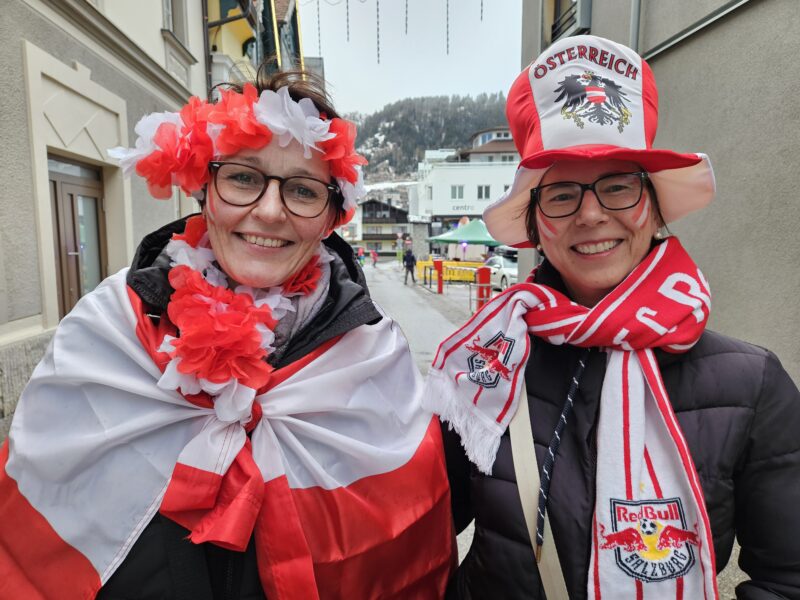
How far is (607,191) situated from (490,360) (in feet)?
1.81

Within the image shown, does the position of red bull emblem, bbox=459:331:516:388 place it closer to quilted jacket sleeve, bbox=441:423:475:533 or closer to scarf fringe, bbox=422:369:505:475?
scarf fringe, bbox=422:369:505:475

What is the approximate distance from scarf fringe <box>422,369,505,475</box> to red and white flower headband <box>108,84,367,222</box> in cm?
69

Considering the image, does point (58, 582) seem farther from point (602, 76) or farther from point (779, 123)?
point (779, 123)

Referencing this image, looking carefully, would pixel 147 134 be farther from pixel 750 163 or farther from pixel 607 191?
pixel 750 163

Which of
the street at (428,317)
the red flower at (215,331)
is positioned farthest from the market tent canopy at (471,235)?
the red flower at (215,331)

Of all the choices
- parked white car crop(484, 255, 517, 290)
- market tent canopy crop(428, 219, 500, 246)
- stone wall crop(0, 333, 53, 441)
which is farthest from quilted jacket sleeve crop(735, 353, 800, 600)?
market tent canopy crop(428, 219, 500, 246)

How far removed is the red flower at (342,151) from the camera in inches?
61.1

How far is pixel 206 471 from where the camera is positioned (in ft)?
4.13

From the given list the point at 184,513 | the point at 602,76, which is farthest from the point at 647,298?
the point at 184,513

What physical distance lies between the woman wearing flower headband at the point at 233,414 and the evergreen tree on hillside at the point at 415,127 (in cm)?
10839

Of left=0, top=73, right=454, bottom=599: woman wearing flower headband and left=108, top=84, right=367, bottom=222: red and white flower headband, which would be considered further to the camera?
left=108, top=84, right=367, bottom=222: red and white flower headband

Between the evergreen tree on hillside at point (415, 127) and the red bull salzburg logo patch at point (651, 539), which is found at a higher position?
the evergreen tree on hillside at point (415, 127)

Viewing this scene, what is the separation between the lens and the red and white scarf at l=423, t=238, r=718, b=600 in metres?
1.11

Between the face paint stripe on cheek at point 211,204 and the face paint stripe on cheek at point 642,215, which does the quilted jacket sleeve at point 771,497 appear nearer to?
the face paint stripe on cheek at point 642,215
